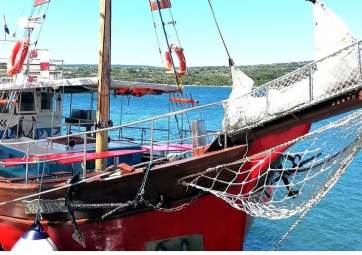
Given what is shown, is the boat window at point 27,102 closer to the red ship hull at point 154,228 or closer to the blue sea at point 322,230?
the blue sea at point 322,230

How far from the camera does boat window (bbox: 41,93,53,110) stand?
16.4 meters

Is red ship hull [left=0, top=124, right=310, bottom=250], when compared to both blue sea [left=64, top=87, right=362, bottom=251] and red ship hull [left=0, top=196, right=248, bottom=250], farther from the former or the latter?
blue sea [left=64, top=87, right=362, bottom=251]

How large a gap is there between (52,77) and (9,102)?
1.95m

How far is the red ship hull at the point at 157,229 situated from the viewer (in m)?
10.3

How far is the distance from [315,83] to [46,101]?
10240mm

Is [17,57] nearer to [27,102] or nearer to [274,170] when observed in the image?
[27,102]

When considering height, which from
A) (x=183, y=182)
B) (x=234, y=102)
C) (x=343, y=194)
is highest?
(x=234, y=102)

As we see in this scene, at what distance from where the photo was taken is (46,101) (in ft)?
54.2

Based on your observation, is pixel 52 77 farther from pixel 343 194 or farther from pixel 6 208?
pixel 343 194

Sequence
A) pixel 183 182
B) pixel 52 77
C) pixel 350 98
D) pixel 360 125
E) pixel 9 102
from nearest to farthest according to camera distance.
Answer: pixel 350 98 → pixel 360 125 → pixel 183 182 → pixel 9 102 → pixel 52 77

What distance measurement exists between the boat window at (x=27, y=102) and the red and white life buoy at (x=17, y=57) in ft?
6.94

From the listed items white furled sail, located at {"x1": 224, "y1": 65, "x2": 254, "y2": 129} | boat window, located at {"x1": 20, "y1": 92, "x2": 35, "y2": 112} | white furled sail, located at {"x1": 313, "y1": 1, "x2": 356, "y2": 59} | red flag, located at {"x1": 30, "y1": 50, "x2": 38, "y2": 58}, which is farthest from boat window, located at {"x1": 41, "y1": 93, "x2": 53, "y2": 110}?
white furled sail, located at {"x1": 313, "y1": 1, "x2": 356, "y2": 59}

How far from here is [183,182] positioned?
32.5ft

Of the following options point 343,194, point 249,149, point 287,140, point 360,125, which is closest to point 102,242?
point 249,149
